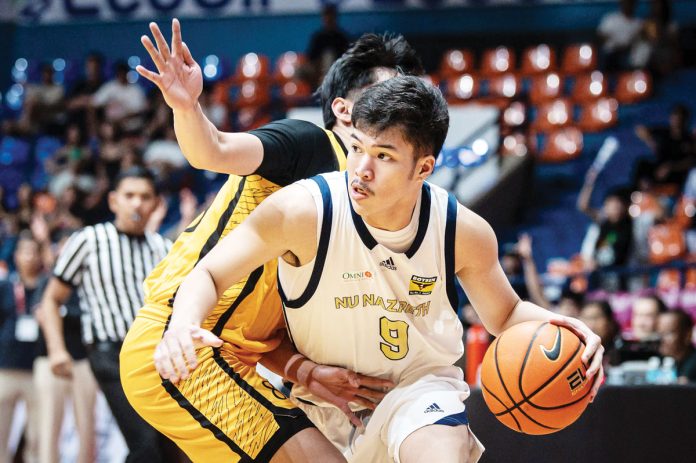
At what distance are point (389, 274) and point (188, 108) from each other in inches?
31.9

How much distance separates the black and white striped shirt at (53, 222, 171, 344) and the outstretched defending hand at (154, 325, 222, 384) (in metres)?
3.30

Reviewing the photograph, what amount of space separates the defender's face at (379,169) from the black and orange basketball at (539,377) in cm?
62

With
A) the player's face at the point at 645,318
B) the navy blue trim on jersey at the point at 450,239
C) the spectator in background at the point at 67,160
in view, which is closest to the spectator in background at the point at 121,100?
the spectator in background at the point at 67,160

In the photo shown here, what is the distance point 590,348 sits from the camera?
3219 mm

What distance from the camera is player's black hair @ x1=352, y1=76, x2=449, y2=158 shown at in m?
3.04

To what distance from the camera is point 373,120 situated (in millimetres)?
3043

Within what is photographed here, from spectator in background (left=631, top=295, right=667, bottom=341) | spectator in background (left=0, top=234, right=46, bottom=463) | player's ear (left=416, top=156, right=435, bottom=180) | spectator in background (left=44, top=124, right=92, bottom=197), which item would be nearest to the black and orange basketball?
player's ear (left=416, top=156, right=435, bottom=180)

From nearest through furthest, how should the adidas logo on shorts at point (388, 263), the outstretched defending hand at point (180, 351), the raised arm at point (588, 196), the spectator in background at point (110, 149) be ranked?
1. the outstretched defending hand at point (180, 351)
2. the adidas logo on shorts at point (388, 263)
3. the raised arm at point (588, 196)
4. the spectator in background at point (110, 149)

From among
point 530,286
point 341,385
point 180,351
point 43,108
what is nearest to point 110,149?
point 43,108

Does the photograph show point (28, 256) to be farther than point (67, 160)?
No

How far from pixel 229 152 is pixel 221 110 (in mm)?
10685

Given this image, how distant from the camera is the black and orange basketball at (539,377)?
320 cm

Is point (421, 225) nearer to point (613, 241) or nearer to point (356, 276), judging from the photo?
point (356, 276)

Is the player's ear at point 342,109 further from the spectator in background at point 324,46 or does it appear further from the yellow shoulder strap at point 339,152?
the spectator in background at point 324,46
